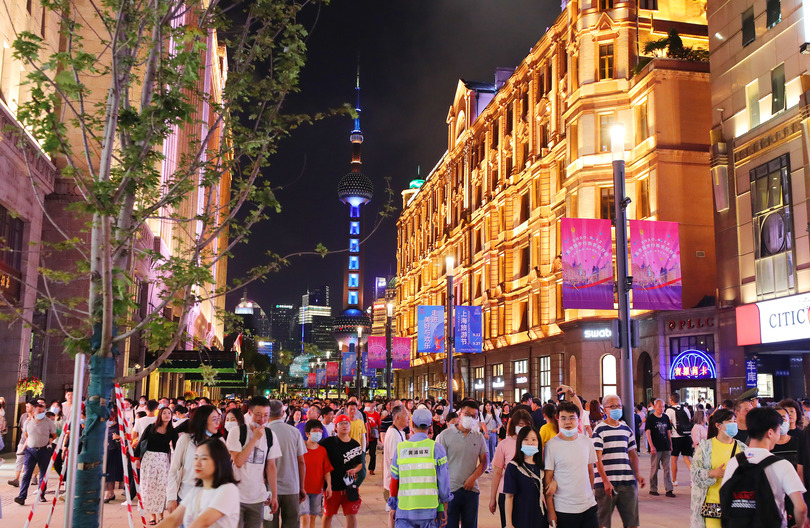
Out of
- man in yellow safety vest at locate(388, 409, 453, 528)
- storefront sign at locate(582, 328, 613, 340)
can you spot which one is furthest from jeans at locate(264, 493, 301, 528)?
storefront sign at locate(582, 328, 613, 340)

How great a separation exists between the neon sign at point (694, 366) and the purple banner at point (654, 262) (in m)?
8.67

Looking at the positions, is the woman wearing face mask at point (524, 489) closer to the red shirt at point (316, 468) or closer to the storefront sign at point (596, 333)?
the red shirt at point (316, 468)

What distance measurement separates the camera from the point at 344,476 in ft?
37.3

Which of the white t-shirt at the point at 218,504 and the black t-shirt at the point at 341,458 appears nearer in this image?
the white t-shirt at the point at 218,504

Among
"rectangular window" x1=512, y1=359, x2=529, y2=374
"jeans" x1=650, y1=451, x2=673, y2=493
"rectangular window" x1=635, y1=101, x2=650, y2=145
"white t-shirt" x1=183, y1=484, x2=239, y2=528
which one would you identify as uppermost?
"rectangular window" x1=635, y1=101, x2=650, y2=145

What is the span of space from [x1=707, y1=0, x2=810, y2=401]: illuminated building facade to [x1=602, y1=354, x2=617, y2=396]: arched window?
1051 cm

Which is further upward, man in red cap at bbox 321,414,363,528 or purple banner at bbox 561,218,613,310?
purple banner at bbox 561,218,613,310

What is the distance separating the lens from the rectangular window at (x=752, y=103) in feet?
105

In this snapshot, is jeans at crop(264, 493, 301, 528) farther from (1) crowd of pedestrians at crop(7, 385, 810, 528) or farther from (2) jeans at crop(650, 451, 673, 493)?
(2) jeans at crop(650, 451, 673, 493)

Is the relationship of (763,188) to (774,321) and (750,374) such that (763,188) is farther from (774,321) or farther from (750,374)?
(750,374)

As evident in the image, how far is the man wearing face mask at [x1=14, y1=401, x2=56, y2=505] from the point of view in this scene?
1695 cm

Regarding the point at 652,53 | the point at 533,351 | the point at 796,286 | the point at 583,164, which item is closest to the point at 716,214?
the point at 796,286

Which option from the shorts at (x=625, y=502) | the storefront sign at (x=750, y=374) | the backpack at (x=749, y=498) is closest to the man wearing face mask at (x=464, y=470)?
the shorts at (x=625, y=502)

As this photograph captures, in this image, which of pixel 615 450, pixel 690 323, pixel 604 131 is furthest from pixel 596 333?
pixel 615 450
